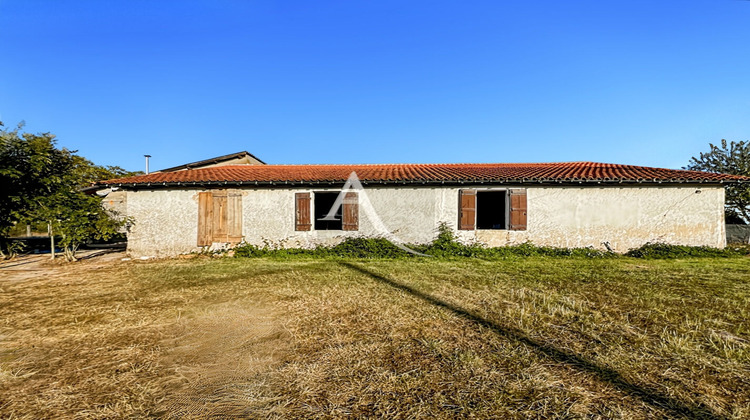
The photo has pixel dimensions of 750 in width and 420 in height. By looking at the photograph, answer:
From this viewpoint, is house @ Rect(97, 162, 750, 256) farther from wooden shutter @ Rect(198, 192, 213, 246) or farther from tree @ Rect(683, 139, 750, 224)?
tree @ Rect(683, 139, 750, 224)

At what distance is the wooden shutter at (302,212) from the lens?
29.2 feet

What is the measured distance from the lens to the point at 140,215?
8820 mm

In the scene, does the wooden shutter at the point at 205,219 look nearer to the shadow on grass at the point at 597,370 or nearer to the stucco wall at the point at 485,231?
the stucco wall at the point at 485,231

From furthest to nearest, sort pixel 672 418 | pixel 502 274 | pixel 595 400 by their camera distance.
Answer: pixel 502 274 < pixel 595 400 < pixel 672 418

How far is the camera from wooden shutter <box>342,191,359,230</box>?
29.2 ft

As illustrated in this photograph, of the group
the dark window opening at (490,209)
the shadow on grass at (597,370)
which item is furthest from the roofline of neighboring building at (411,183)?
the dark window opening at (490,209)

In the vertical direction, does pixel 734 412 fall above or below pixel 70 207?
below

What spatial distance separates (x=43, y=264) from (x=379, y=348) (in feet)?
32.6

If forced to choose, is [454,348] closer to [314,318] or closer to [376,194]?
[314,318]

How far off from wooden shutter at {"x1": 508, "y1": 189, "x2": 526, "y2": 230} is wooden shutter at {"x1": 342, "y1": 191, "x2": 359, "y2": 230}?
4.43 m

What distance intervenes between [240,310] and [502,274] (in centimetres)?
489

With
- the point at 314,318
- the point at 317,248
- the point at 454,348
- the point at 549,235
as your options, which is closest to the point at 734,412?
the point at 454,348

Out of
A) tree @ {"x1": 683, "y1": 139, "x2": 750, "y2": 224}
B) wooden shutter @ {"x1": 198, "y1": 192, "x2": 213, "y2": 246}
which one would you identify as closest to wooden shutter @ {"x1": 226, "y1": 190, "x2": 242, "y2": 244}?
wooden shutter @ {"x1": 198, "y1": 192, "x2": 213, "y2": 246}

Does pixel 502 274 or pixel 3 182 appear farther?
pixel 3 182
